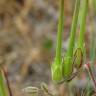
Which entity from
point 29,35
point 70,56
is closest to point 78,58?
point 70,56

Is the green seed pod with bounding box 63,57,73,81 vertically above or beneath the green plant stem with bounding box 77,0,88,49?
beneath

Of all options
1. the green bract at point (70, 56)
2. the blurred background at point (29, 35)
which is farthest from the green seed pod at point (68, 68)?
the blurred background at point (29, 35)

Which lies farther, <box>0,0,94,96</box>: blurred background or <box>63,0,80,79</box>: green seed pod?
<box>0,0,94,96</box>: blurred background

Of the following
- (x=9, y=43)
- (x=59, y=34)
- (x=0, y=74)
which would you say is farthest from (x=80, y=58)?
(x=9, y=43)

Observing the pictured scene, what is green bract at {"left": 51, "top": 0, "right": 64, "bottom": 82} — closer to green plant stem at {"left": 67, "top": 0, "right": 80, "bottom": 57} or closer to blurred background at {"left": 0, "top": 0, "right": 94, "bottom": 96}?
green plant stem at {"left": 67, "top": 0, "right": 80, "bottom": 57}

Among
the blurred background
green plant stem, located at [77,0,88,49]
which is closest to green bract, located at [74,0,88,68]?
green plant stem, located at [77,0,88,49]

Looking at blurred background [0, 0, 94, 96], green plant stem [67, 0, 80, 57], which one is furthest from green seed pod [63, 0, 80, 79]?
blurred background [0, 0, 94, 96]

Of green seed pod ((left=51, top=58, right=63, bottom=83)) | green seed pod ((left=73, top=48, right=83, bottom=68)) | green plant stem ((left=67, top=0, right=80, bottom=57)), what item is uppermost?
green plant stem ((left=67, top=0, right=80, bottom=57))

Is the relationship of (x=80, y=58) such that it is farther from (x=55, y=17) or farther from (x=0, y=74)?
(x=55, y=17)

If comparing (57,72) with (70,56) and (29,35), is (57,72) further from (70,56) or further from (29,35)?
(29,35)

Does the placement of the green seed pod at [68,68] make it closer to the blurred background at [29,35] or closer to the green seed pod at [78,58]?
the green seed pod at [78,58]

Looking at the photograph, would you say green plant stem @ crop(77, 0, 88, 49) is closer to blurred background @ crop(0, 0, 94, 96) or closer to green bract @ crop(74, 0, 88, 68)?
green bract @ crop(74, 0, 88, 68)
